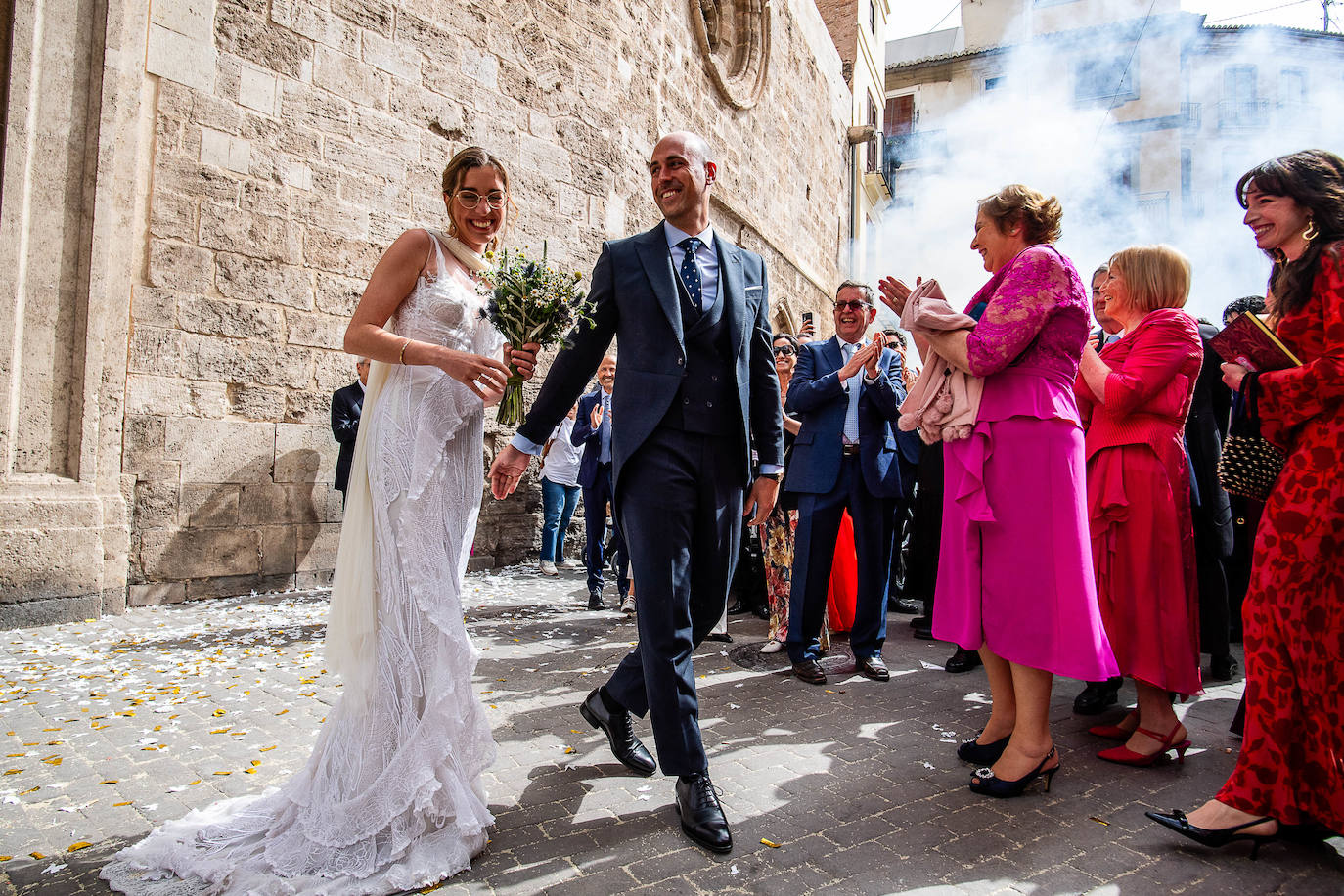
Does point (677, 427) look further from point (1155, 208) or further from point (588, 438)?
point (1155, 208)

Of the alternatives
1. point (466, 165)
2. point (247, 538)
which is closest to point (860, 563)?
point (466, 165)

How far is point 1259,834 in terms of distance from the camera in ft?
8.11

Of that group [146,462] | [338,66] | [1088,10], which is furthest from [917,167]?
[146,462]

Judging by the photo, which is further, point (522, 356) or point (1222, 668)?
point (1222, 668)

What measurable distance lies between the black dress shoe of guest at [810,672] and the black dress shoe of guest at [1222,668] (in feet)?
7.17

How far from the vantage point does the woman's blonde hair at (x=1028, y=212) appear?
316cm

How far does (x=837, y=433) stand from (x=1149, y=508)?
1707mm

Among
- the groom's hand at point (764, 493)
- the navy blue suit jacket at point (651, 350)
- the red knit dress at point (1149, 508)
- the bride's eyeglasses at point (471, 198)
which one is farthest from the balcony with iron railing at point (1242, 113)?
the bride's eyeglasses at point (471, 198)

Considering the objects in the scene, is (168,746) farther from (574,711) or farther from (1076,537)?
(1076,537)

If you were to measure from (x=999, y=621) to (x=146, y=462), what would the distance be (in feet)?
19.8

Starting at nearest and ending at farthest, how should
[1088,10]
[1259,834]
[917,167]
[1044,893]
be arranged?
[1044,893] → [1259,834] → [1088,10] → [917,167]

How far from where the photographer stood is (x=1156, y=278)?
3.57 metres

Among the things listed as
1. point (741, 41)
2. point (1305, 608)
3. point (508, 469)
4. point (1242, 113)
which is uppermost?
point (1242, 113)

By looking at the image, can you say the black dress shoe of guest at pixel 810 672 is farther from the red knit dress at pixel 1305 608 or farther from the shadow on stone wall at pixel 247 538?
the shadow on stone wall at pixel 247 538
